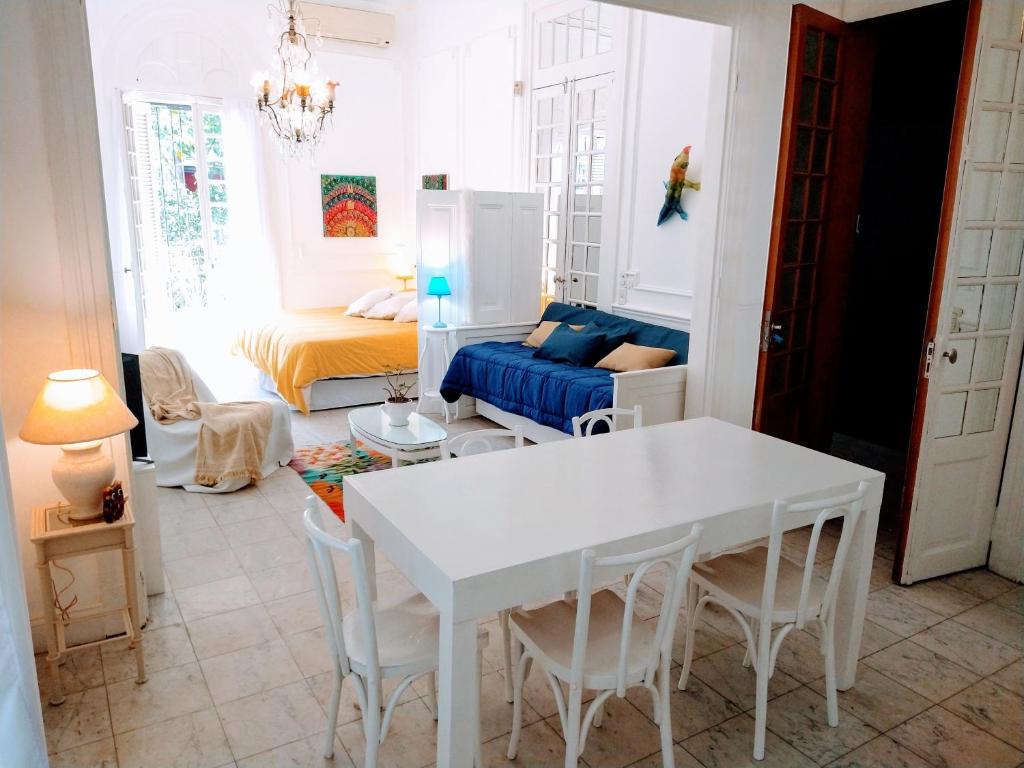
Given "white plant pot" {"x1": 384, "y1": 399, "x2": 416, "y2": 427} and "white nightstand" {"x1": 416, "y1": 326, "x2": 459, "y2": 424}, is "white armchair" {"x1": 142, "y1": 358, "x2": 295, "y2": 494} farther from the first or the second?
"white nightstand" {"x1": 416, "y1": 326, "x2": 459, "y2": 424}

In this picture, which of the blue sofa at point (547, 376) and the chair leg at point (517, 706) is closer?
the chair leg at point (517, 706)

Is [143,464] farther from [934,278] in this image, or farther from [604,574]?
[934,278]

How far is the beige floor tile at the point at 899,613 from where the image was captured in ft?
9.89

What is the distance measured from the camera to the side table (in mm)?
2457

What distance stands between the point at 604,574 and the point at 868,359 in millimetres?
4668

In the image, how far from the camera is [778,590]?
2.37 meters

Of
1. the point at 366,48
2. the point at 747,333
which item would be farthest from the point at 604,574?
the point at 366,48

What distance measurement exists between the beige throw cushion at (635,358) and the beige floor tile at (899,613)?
1834 mm

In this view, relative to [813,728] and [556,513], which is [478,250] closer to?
[556,513]

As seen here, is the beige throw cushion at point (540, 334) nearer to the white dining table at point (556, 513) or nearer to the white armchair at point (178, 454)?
the white armchair at point (178, 454)

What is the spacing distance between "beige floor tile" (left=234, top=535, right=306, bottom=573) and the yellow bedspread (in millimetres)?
2372

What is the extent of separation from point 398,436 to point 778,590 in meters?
2.42

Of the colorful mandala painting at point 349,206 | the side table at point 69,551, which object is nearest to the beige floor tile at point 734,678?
the side table at point 69,551

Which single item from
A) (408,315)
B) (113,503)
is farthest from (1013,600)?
(408,315)
